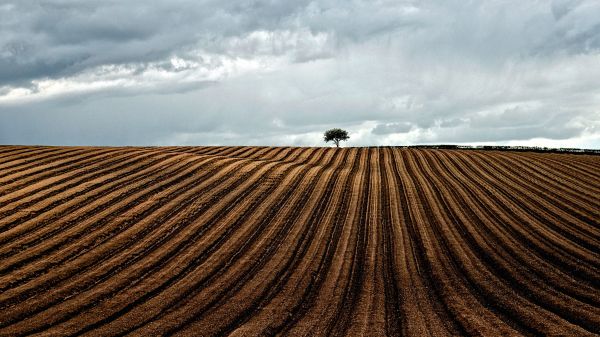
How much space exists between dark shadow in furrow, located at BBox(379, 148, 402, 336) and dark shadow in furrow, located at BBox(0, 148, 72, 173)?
24.4 meters

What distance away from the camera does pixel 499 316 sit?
60.2 feet

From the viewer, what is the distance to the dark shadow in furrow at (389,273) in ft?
57.3

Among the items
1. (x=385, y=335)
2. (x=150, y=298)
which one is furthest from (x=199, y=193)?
(x=385, y=335)

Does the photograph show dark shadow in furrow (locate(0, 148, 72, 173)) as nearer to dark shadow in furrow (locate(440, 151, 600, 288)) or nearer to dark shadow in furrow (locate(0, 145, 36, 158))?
dark shadow in furrow (locate(0, 145, 36, 158))

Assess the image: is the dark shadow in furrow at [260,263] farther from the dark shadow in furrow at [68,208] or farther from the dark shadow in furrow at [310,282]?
the dark shadow in furrow at [68,208]

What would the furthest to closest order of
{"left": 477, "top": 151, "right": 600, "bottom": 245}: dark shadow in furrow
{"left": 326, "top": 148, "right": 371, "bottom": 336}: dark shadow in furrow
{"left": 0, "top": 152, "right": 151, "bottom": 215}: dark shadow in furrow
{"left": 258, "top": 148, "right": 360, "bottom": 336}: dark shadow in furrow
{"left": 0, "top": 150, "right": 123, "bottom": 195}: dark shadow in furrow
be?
{"left": 0, "top": 150, "right": 123, "bottom": 195}: dark shadow in furrow < {"left": 0, "top": 152, "right": 151, "bottom": 215}: dark shadow in furrow < {"left": 477, "top": 151, "right": 600, "bottom": 245}: dark shadow in furrow < {"left": 258, "top": 148, "right": 360, "bottom": 336}: dark shadow in furrow < {"left": 326, "top": 148, "right": 371, "bottom": 336}: dark shadow in furrow

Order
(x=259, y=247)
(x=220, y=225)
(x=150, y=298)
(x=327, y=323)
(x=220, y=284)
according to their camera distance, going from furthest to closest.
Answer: (x=220, y=225)
(x=259, y=247)
(x=220, y=284)
(x=150, y=298)
(x=327, y=323)

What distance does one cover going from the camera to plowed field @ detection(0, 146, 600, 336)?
18.1 m

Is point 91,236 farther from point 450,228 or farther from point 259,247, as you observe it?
point 450,228

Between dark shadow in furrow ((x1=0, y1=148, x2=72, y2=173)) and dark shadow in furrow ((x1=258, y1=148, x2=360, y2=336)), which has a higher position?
dark shadow in furrow ((x1=0, y1=148, x2=72, y2=173))

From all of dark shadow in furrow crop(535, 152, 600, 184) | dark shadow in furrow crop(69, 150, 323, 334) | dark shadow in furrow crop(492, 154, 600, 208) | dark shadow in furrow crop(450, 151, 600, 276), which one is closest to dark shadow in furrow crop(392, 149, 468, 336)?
dark shadow in furrow crop(450, 151, 600, 276)

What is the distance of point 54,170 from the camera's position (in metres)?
36.3

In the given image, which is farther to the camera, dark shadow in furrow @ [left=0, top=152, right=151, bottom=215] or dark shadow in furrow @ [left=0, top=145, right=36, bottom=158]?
dark shadow in furrow @ [left=0, top=145, right=36, bottom=158]

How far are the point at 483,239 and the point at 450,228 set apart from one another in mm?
2088
